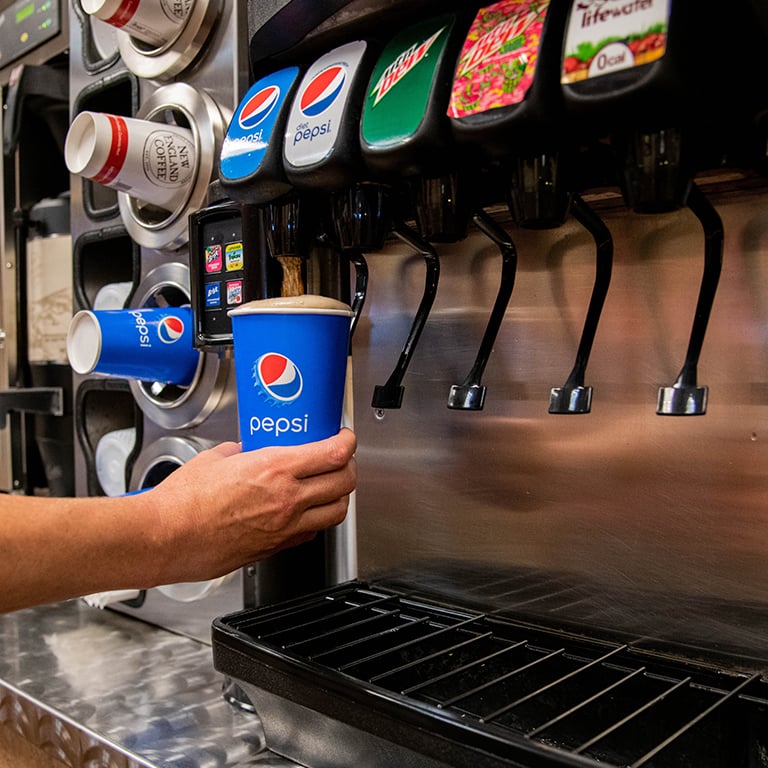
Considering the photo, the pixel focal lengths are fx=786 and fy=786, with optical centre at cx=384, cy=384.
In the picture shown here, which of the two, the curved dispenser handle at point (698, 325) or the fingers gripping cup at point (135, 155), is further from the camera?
the fingers gripping cup at point (135, 155)

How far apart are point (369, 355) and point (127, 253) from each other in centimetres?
66

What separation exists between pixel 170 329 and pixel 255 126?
0.38m

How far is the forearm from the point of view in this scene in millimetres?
629

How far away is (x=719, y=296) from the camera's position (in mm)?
748

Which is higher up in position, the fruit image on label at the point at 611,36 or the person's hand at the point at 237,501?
the fruit image on label at the point at 611,36

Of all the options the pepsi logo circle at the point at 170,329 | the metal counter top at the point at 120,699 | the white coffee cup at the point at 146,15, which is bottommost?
the metal counter top at the point at 120,699

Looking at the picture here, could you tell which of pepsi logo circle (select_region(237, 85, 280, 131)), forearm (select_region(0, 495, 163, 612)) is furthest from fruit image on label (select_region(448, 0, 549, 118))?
forearm (select_region(0, 495, 163, 612))

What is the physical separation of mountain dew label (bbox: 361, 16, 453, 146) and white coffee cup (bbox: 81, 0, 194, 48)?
0.49 metres

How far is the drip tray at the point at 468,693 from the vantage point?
0.57 m

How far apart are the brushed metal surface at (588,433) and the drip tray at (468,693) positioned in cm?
9

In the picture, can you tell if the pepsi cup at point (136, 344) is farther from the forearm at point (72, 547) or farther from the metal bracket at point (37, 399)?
the metal bracket at point (37, 399)

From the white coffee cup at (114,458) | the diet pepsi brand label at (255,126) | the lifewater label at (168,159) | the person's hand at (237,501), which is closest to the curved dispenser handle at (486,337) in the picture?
the person's hand at (237,501)

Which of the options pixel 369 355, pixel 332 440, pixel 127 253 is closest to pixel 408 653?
pixel 332 440

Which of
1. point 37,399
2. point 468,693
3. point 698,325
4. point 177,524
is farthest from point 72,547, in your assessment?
point 37,399
